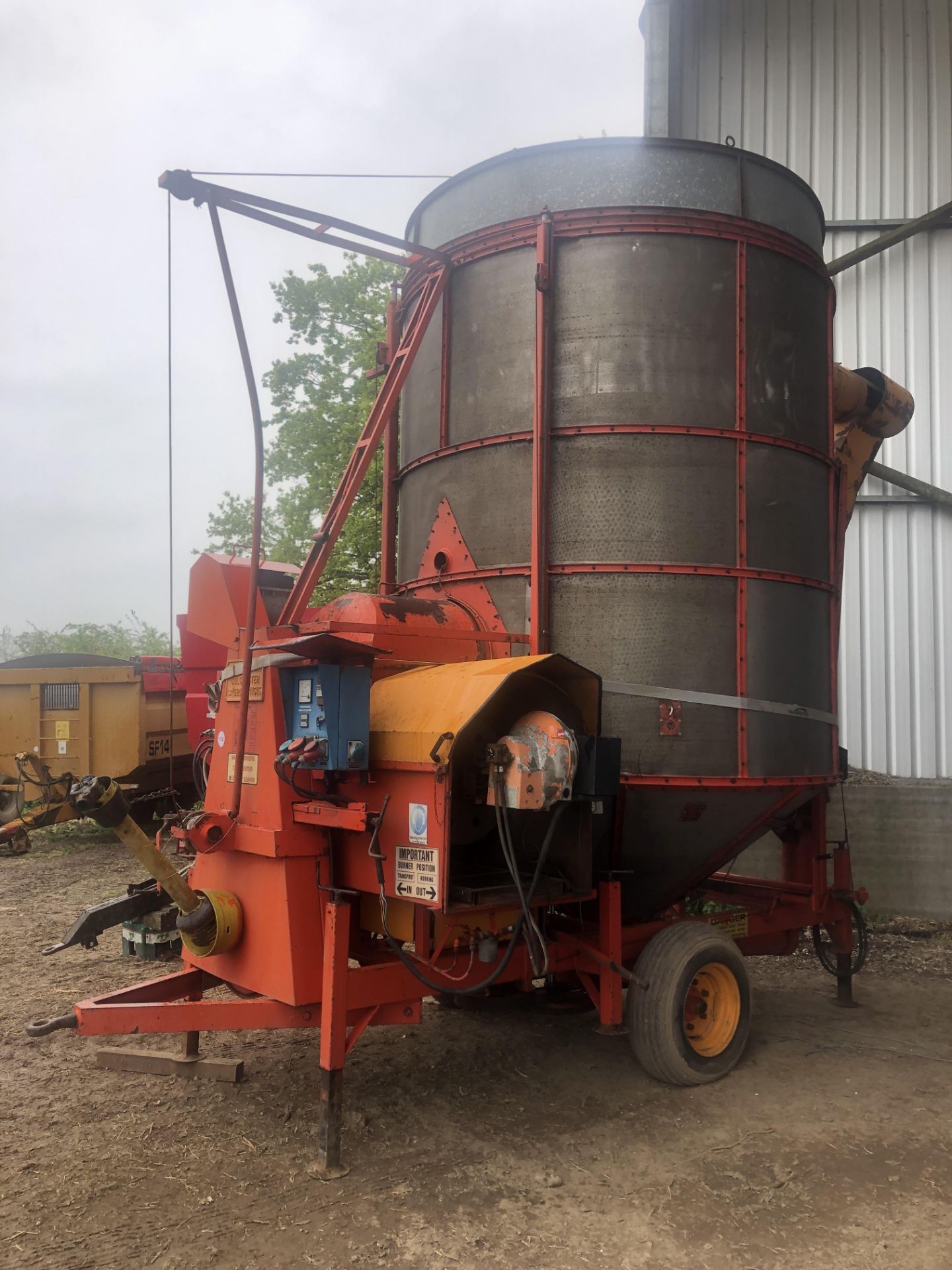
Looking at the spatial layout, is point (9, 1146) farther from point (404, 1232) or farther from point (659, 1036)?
point (659, 1036)

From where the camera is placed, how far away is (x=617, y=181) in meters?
5.30

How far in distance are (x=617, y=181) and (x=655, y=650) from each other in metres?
2.53

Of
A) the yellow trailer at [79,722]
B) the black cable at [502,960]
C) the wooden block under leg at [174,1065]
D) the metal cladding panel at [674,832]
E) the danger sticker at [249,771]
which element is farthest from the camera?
the yellow trailer at [79,722]

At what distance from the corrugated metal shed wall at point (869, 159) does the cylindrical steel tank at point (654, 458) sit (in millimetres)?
5287

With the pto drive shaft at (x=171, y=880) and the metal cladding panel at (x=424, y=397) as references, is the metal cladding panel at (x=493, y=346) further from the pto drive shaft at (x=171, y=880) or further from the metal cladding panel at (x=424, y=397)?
the pto drive shaft at (x=171, y=880)

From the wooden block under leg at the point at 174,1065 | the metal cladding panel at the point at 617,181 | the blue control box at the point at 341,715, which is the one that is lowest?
the wooden block under leg at the point at 174,1065

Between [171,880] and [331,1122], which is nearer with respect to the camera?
[331,1122]

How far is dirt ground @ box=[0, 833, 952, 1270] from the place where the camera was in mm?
3488

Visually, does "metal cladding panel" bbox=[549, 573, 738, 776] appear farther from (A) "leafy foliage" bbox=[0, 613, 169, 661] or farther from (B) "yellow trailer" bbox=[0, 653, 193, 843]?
(A) "leafy foliage" bbox=[0, 613, 169, 661]

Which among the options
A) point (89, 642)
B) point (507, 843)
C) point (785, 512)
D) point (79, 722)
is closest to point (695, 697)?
point (785, 512)

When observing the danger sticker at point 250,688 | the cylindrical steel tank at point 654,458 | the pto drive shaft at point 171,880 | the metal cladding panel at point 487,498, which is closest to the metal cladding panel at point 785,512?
the cylindrical steel tank at point 654,458

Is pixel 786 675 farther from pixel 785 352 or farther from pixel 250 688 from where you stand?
pixel 250 688

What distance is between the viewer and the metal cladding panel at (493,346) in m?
5.30

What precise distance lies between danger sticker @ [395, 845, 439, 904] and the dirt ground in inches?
44.6
